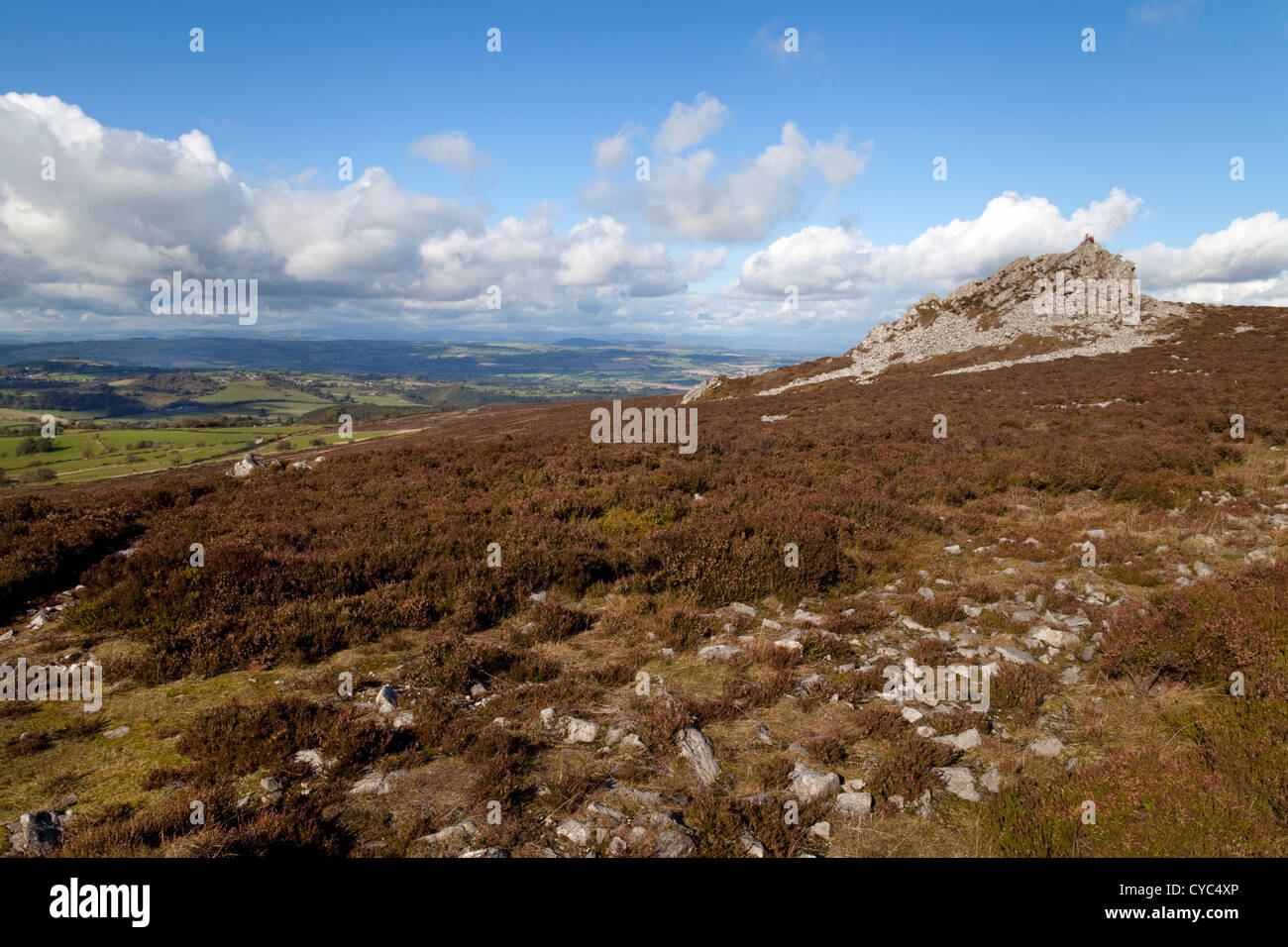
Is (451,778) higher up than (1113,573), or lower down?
lower down

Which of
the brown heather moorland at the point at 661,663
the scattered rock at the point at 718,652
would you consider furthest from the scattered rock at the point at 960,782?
the scattered rock at the point at 718,652

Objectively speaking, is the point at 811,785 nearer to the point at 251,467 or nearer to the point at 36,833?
the point at 36,833

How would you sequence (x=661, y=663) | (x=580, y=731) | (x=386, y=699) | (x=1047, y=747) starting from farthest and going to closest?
(x=661, y=663) → (x=386, y=699) → (x=580, y=731) → (x=1047, y=747)

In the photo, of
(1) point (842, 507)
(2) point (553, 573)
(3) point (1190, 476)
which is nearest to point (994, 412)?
(3) point (1190, 476)

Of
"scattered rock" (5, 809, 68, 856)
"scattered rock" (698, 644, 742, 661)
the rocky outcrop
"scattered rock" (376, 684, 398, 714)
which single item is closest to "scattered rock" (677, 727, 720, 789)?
"scattered rock" (698, 644, 742, 661)

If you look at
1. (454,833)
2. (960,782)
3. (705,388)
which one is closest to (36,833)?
(454,833)
